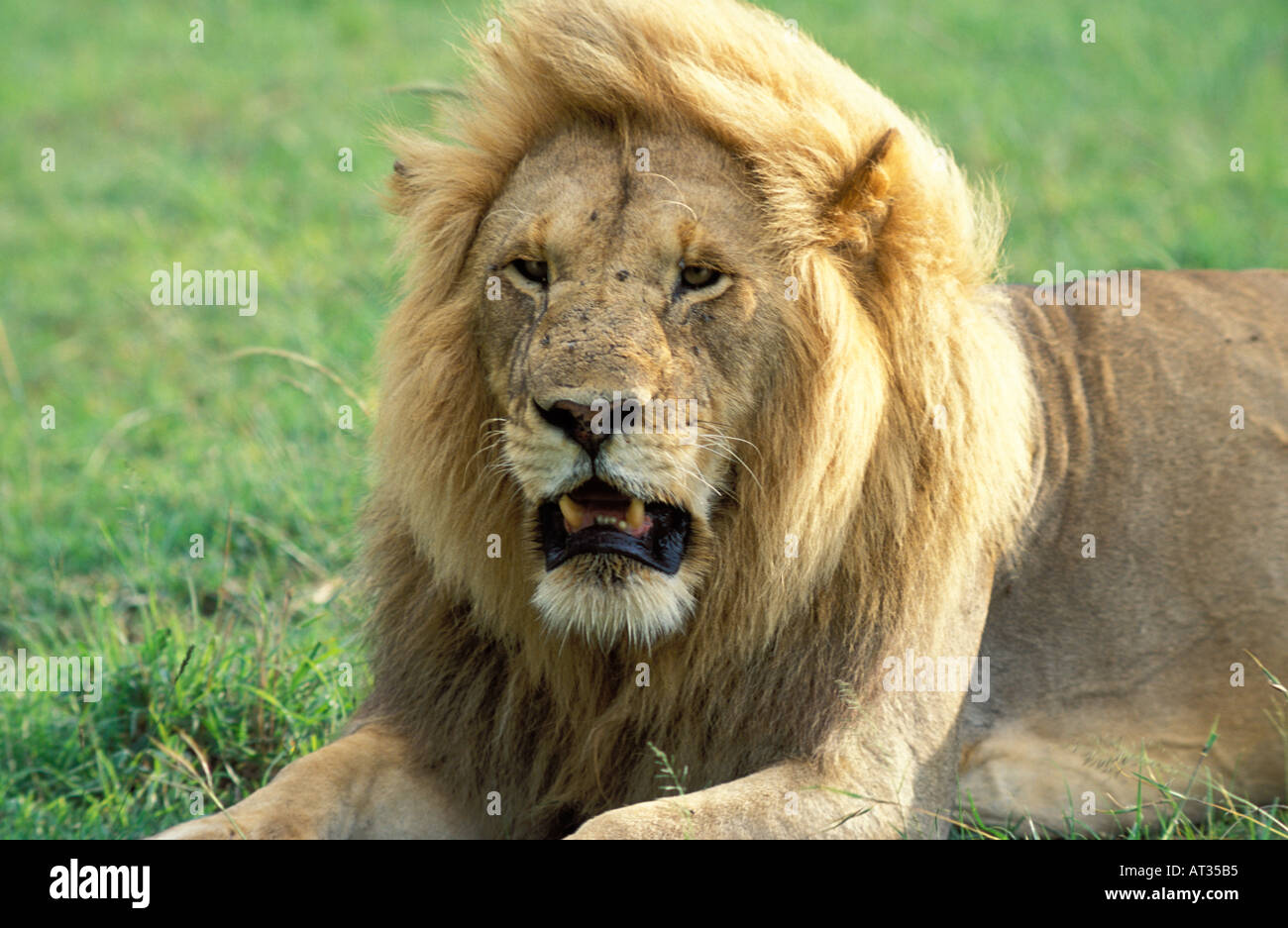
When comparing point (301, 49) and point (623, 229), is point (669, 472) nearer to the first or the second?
point (623, 229)

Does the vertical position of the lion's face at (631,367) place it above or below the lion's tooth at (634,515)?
above

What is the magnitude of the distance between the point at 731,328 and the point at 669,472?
1.10 feet

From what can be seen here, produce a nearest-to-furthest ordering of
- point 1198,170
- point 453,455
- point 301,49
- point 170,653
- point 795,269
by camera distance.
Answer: point 795,269, point 453,455, point 170,653, point 1198,170, point 301,49

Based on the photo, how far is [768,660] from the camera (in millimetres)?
3215

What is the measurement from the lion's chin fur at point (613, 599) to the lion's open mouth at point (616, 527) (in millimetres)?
33

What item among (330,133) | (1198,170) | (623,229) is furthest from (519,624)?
(330,133)

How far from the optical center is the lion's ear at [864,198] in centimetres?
308

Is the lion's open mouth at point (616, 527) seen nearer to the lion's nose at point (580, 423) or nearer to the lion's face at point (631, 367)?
the lion's face at point (631, 367)

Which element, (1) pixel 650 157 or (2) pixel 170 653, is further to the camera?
(2) pixel 170 653

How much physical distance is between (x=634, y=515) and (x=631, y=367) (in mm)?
292

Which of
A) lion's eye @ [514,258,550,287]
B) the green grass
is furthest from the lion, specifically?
the green grass

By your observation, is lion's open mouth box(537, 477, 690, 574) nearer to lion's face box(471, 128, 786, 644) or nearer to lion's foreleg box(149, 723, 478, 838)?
lion's face box(471, 128, 786, 644)

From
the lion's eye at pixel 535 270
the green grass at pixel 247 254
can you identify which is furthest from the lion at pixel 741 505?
the green grass at pixel 247 254

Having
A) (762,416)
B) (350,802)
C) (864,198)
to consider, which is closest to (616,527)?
(762,416)
